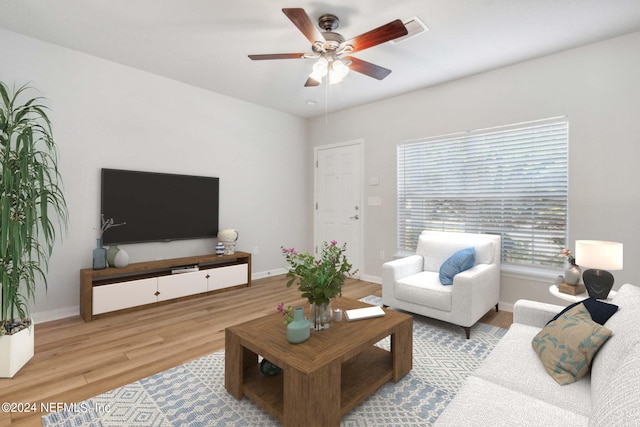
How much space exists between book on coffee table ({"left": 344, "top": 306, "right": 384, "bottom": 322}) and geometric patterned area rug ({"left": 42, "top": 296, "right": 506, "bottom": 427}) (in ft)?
1.45

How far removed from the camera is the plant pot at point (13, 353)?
2.05 metres

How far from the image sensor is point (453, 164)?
151 inches

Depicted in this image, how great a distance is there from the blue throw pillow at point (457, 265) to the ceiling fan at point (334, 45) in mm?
1841

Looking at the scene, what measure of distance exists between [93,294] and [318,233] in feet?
10.6

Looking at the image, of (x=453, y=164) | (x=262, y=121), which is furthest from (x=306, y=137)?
(x=453, y=164)

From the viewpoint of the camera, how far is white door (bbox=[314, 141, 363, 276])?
4.80 metres

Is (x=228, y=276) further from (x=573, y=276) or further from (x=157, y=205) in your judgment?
(x=573, y=276)

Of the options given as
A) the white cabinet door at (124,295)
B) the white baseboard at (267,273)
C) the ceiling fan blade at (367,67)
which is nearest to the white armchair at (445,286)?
the ceiling fan blade at (367,67)

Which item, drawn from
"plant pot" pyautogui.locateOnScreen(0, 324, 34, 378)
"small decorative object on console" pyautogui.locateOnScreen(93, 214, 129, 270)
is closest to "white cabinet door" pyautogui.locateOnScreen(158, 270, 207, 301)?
"small decorative object on console" pyautogui.locateOnScreen(93, 214, 129, 270)

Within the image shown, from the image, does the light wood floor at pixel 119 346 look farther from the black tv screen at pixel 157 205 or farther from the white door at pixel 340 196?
the white door at pixel 340 196

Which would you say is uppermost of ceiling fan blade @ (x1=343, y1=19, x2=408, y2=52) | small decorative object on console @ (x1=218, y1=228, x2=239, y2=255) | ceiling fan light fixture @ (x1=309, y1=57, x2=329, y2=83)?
ceiling fan blade @ (x1=343, y1=19, x2=408, y2=52)

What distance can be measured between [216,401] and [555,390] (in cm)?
173

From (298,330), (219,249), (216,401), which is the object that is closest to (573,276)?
(298,330)

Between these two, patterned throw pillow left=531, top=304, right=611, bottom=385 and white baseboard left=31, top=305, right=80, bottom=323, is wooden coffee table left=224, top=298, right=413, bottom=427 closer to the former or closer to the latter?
patterned throw pillow left=531, top=304, right=611, bottom=385
